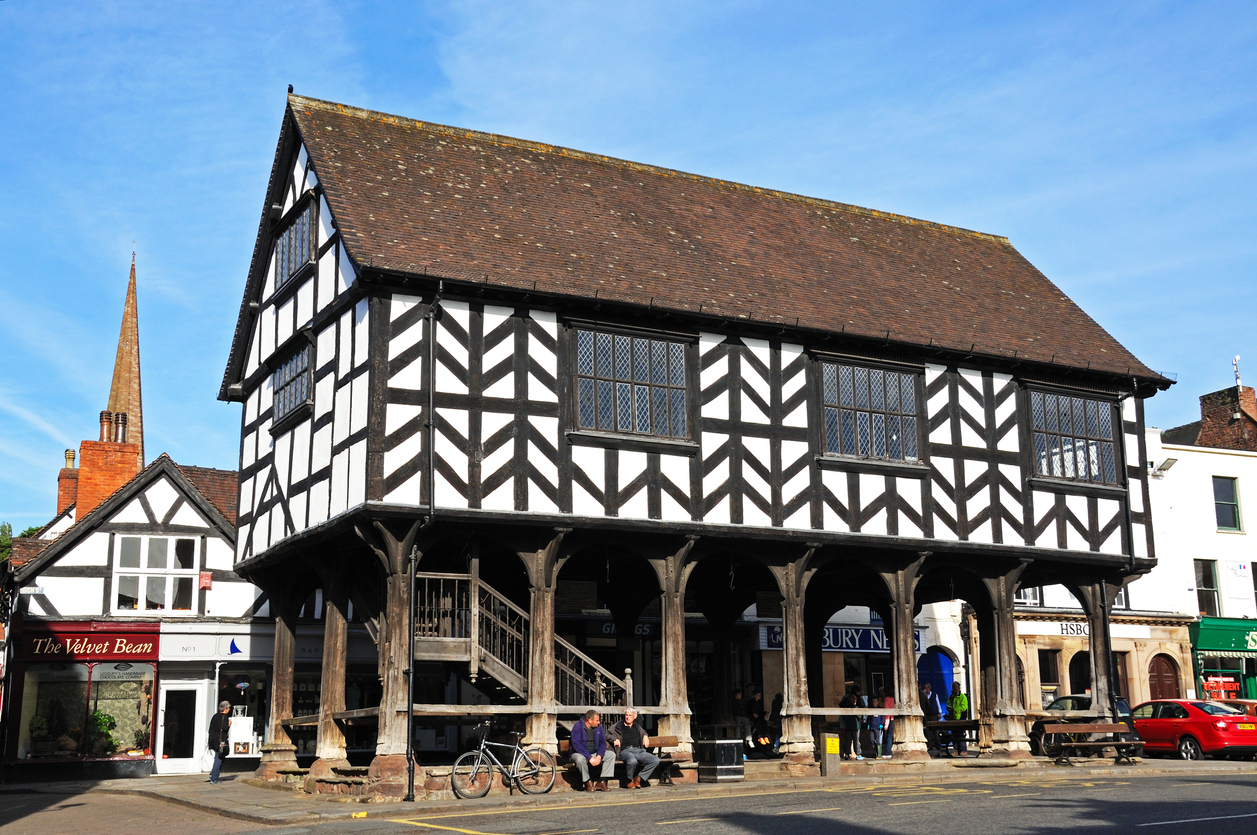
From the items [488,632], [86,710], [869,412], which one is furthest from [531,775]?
[86,710]

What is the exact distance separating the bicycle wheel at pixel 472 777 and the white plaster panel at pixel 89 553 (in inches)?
523

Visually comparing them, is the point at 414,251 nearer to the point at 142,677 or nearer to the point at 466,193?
the point at 466,193

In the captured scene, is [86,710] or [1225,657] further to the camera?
[1225,657]

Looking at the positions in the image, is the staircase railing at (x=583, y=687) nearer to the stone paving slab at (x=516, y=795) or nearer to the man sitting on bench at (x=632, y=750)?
the man sitting on bench at (x=632, y=750)

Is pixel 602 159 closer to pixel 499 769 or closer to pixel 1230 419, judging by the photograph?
pixel 499 769

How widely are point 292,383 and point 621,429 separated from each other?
622 cm

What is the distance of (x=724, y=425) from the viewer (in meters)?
21.5

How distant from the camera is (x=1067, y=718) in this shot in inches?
947

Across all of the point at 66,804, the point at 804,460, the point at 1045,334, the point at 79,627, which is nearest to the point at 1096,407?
the point at 1045,334

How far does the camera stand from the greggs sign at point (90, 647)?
26.6 m

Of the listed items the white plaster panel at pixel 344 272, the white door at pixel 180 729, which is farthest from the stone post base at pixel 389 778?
the white door at pixel 180 729

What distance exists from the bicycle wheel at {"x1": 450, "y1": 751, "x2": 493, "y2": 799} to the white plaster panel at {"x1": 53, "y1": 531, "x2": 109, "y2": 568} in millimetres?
13287

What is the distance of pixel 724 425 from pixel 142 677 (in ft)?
48.0

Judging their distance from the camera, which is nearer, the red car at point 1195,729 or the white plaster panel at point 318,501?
the white plaster panel at point 318,501
